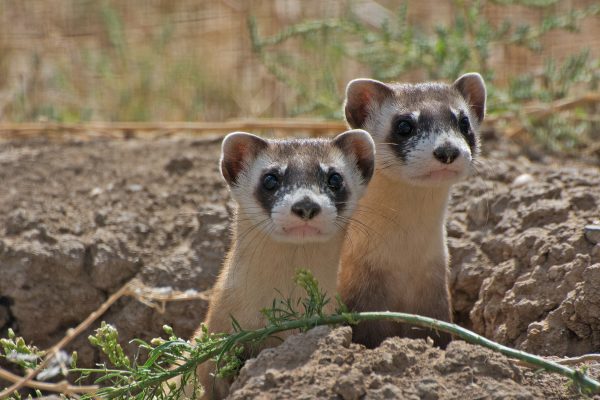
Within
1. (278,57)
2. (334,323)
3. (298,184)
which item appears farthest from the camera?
(278,57)

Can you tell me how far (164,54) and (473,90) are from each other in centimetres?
425

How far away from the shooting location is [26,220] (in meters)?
5.29

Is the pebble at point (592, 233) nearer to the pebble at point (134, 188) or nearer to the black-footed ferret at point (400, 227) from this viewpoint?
the black-footed ferret at point (400, 227)

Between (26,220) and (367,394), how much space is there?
2.91 m

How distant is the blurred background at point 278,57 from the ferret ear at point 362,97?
1817mm

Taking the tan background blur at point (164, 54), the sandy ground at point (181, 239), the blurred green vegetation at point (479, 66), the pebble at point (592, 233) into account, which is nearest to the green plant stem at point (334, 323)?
the sandy ground at point (181, 239)

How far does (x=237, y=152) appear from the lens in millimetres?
4184

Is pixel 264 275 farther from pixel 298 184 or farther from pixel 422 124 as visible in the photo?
pixel 422 124

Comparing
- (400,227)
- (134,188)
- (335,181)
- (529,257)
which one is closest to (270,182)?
(335,181)

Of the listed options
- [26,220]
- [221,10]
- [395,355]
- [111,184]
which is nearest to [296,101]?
[221,10]

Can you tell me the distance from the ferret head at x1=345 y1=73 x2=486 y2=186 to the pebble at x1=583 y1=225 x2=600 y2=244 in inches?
23.3

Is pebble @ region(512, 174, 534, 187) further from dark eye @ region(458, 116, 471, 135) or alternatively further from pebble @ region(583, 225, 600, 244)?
dark eye @ region(458, 116, 471, 135)

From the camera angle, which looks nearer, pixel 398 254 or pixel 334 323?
pixel 334 323

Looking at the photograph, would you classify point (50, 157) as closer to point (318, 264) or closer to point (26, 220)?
point (26, 220)
